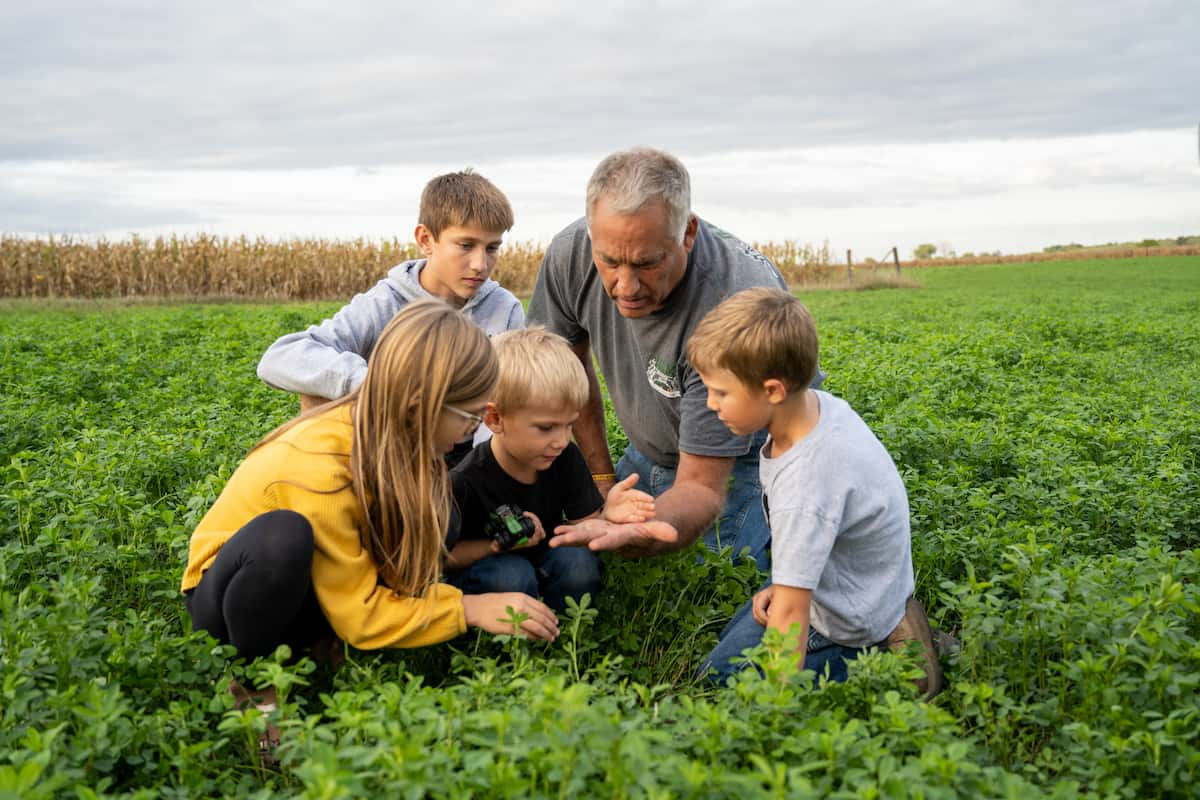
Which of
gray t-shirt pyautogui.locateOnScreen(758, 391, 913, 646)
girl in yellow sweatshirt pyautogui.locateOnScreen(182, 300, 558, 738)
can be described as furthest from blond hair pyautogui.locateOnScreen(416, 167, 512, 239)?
gray t-shirt pyautogui.locateOnScreen(758, 391, 913, 646)

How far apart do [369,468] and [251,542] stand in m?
0.42

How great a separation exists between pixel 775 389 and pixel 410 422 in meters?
1.21

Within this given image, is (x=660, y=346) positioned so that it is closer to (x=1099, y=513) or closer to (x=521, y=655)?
(x=521, y=655)

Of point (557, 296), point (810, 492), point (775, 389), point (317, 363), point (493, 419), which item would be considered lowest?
point (810, 492)

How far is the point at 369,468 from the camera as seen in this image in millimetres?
3252

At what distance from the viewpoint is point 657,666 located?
3859 millimetres

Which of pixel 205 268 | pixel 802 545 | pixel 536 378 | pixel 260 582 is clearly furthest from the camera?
pixel 205 268

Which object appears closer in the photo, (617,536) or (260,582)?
(260,582)

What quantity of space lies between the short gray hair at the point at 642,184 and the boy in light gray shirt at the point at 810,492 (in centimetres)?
65

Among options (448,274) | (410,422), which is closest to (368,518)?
(410,422)

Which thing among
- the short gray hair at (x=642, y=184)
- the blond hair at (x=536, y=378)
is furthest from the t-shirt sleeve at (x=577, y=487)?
the short gray hair at (x=642, y=184)

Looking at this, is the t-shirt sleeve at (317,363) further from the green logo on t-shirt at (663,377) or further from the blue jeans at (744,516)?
the blue jeans at (744,516)

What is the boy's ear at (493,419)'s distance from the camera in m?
3.81

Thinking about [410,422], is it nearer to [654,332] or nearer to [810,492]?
[810,492]
